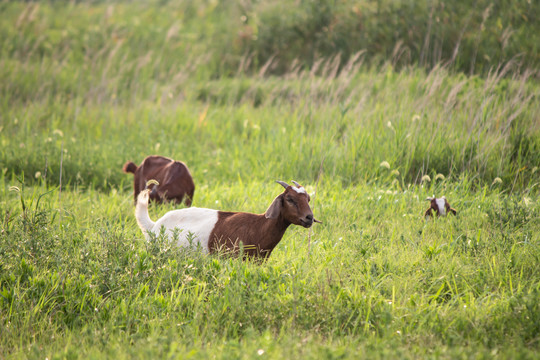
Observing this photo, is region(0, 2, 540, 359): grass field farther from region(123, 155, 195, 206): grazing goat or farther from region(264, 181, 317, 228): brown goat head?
region(264, 181, 317, 228): brown goat head

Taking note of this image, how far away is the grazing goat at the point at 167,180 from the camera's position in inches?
208

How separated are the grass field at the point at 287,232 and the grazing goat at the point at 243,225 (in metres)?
0.15

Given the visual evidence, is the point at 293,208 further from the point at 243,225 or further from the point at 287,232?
the point at 287,232

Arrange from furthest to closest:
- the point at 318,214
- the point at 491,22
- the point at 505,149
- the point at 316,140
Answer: the point at 491,22 < the point at 316,140 < the point at 505,149 < the point at 318,214

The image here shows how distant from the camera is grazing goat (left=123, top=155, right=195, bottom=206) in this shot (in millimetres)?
5277

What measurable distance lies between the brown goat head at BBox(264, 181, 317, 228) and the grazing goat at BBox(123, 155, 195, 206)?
5.87 feet

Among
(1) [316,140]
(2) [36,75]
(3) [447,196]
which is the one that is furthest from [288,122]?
(2) [36,75]

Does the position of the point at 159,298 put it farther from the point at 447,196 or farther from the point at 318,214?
the point at 447,196

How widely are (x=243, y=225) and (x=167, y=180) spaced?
1.63 m

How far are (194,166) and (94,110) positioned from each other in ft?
8.59

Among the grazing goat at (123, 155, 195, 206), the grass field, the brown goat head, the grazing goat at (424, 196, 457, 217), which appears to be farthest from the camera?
the grazing goat at (123, 155, 195, 206)

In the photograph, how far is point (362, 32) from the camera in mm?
10594

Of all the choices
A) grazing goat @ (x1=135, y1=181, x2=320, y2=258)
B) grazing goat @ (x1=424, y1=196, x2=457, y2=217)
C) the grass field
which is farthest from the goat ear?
grazing goat @ (x1=424, y1=196, x2=457, y2=217)

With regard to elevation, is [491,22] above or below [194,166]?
above
